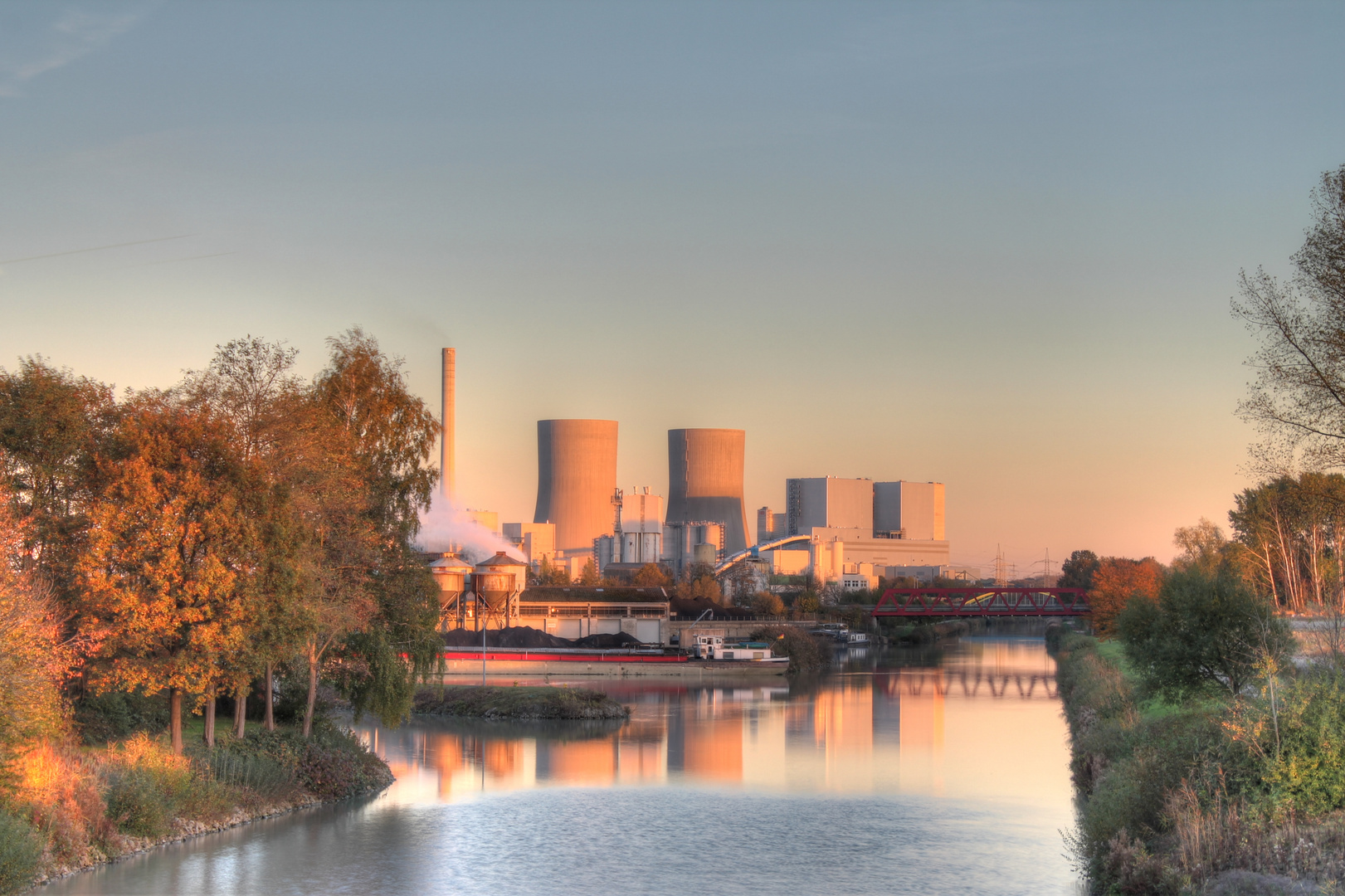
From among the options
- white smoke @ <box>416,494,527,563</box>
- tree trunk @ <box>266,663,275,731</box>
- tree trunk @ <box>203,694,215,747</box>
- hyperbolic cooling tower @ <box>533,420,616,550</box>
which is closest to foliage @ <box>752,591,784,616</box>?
white smoke @ <box>416,494,527,563</box>

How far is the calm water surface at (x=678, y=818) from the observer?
63.2 feet

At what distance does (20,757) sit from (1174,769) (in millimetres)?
15971

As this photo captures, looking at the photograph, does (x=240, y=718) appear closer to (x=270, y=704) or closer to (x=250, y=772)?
(x=270, y=704)

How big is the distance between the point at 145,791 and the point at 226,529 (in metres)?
4.64

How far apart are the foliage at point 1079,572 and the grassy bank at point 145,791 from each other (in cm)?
9395

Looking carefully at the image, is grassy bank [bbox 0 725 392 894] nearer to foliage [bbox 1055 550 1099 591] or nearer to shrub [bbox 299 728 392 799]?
shrub [bbox 299 728 392 799]

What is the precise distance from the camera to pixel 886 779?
1219 inches

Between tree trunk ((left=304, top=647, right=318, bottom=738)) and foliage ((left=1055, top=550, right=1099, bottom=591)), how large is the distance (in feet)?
305

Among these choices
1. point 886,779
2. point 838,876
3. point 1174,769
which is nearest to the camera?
point 1174,769

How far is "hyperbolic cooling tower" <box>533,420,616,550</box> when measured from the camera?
14500 centimetres

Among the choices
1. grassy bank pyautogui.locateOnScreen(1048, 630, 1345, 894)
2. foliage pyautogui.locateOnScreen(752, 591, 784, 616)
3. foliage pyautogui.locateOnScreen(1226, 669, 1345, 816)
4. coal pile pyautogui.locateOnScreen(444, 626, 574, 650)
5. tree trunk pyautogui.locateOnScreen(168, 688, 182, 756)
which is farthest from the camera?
foliage pyautogui.locateOnScreen(752, 591, 784, 616)

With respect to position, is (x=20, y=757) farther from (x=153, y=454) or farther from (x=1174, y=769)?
(x=1174, y=769)

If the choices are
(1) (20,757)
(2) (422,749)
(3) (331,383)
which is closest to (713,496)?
(2) (422,749)

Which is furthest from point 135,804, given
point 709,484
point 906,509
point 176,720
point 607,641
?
point 906,509
